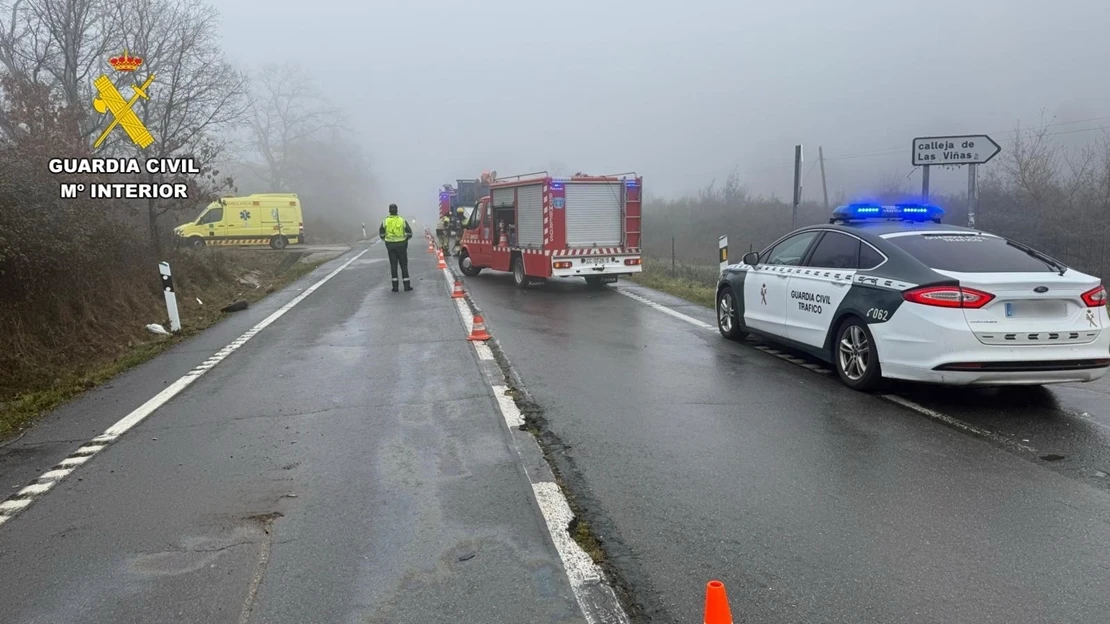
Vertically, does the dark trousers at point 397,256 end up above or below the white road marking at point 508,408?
above

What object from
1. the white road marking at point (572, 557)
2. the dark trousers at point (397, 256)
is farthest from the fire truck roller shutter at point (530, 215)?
the white road marking at point (572, 557)

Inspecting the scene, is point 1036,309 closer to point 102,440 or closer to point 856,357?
point 856,357

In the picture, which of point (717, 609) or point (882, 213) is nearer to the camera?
point (717, 609)

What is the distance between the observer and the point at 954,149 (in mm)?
12078

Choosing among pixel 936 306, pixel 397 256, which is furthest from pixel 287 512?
pixel 397 256

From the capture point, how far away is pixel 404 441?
5.52m

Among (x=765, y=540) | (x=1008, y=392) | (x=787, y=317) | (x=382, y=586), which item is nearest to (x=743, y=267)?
(x=787, y=317)

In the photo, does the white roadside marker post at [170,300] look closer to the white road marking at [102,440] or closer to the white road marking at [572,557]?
the white road marking at [102,440]

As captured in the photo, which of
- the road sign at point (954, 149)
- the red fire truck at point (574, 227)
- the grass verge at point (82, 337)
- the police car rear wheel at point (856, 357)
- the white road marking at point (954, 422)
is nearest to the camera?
the white road marking at point (954, 422)

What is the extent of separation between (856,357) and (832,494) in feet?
9.35

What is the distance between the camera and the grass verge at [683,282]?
47.4 ft

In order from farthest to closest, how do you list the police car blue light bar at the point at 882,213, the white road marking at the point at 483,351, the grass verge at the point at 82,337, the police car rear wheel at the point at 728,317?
the police car rear wheel at the point at 728,317 → the white road marking at the point at 483,351 → the police car blue light bar at the point at 882,213 → the grass verge at the point at 82,337

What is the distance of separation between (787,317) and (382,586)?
5864 millimetres

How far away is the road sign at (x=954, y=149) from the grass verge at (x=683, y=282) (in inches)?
158
